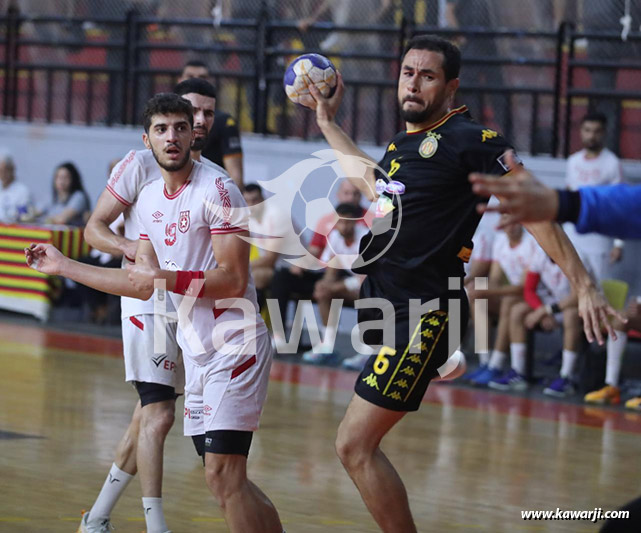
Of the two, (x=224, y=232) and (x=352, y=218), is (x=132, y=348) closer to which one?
(x=224, y=232)

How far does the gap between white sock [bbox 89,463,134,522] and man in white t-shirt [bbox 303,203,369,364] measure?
20.0ft

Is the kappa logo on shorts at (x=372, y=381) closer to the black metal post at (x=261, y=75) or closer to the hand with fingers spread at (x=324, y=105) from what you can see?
the hand with fingers spread at (x=324, y=105)

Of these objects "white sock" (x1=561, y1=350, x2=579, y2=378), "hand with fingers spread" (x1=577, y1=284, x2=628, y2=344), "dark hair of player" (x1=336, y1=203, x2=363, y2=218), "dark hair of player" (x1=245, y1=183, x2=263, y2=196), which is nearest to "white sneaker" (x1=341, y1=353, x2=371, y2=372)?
"dark hair of player" (x1=336, y1=203, x2=363, y2=218)

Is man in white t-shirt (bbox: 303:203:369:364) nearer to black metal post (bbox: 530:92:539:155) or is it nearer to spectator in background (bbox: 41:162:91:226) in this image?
black metal post (bbox: 530:92:539:155)

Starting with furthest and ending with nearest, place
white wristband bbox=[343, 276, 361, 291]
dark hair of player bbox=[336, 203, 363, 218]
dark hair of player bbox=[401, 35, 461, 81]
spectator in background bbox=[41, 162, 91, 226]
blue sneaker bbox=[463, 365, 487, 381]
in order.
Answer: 1. spectator in background bbox=[41, 162, 91, 226]
2. white wristband bbox=[343, 276, 361, 291]
3. dark hair of player bbox=[336, 203, 363, 218]
4. blue sneaker bbox=[463, 365, 487, 381]
5. dark hair of player bbox=[401, 35, 461, 81]

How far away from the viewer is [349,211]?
38.4 feet

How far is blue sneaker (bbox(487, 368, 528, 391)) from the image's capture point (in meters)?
10.9

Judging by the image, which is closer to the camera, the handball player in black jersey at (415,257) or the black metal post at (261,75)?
the handball player in black jersey at (415,257)

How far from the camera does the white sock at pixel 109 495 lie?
5.68 meters

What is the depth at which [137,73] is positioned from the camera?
15602 millimetres

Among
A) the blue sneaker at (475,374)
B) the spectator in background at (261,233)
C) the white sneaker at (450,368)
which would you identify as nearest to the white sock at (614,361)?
the blue sneaker at (475,374)

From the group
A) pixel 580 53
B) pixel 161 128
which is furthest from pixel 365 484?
pixel 580 53

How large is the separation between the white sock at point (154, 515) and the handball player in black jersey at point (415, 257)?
3.36ft

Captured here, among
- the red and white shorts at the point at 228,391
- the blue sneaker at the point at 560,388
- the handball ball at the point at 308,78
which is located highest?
the handball ball at the point at 308,78
